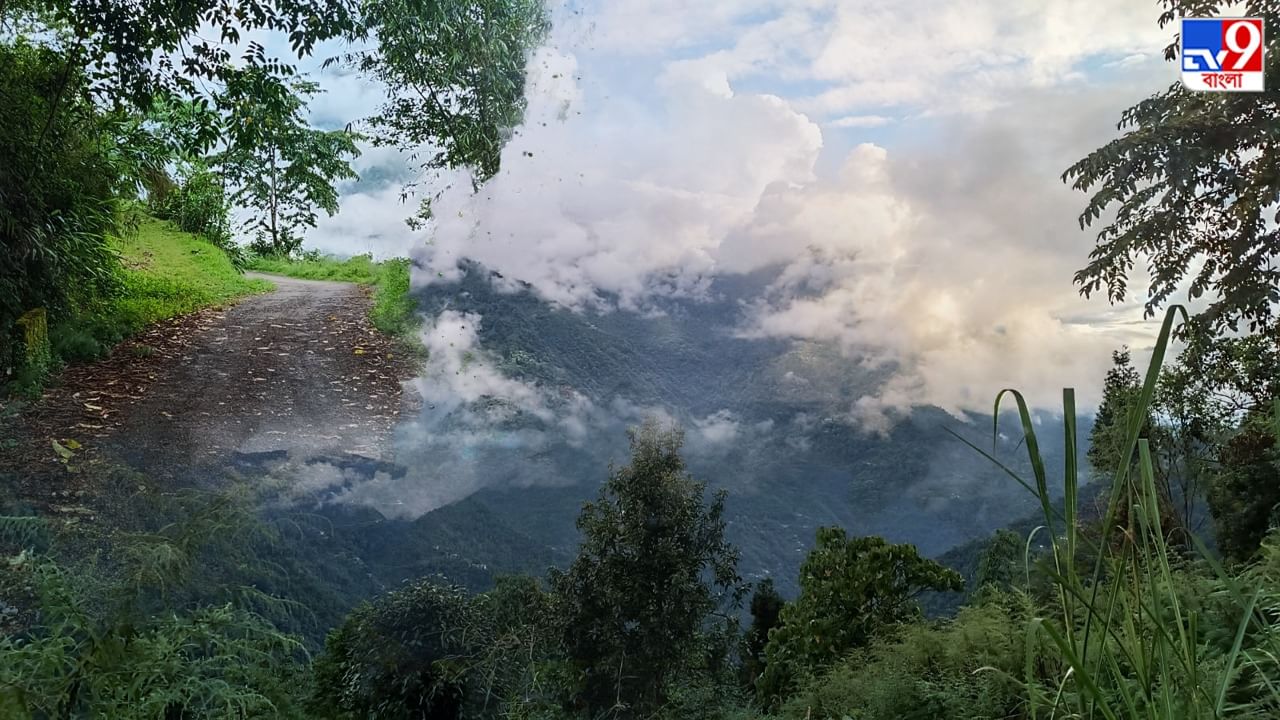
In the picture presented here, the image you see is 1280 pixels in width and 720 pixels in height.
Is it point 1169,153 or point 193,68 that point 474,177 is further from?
point 1169,153

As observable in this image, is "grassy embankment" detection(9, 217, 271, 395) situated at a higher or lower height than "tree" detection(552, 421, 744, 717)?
higher

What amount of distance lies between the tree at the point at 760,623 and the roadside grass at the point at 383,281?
5.56ft

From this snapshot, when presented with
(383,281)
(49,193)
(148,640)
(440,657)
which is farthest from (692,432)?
(49,193)

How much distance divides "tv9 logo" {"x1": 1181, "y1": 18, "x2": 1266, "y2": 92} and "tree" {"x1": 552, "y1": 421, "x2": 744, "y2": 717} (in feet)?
8.69

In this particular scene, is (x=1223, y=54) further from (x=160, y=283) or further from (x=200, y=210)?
(x=160, y=283)

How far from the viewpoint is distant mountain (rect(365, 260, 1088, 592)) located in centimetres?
323

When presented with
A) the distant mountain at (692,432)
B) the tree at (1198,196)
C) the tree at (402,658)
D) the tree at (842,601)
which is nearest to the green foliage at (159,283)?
the distant mountain at (692,432)

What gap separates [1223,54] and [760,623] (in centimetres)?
296

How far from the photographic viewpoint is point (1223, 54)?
11.5ft

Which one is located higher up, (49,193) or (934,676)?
(49,193)

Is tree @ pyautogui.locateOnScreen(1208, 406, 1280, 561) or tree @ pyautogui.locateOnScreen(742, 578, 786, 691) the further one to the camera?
tree @ pyautogui.locateOnScreen(1208, 406, 1280, 561)

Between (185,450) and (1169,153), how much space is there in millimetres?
4061

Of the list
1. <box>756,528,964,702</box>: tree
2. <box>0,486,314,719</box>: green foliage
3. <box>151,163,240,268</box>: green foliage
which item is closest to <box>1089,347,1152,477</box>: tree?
<box>756,528,964,702</box>: tree

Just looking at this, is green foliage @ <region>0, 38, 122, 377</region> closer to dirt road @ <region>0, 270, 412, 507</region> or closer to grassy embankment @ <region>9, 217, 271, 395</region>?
grassy embankment @ <region>9, 217, 271, 395</region>
